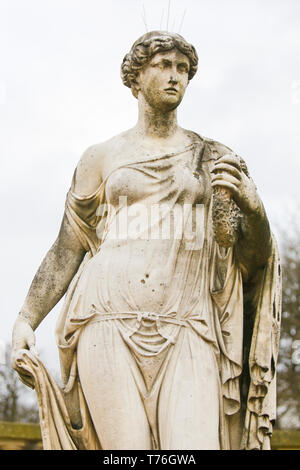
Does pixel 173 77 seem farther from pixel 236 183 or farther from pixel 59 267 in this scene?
pixel 59 267

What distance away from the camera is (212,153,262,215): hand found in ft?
22.9

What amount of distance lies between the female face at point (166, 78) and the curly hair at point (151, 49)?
0.04 meters

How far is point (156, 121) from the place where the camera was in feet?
25.6

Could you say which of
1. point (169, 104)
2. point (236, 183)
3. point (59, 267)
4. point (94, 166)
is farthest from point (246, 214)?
point (59, 267)

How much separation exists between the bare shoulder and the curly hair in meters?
0.51

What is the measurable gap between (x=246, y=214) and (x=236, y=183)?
314 mm

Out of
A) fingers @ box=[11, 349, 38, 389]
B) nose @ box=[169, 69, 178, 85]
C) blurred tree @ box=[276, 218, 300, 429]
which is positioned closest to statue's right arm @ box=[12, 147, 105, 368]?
fingers @ box=[11, 349, 38, 389]

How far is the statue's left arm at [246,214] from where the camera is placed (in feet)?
Answer: 23.0

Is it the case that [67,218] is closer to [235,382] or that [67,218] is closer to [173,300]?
[173,300]

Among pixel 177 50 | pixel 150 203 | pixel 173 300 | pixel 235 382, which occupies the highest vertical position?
pixel 177 50

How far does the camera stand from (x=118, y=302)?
7141 mm
